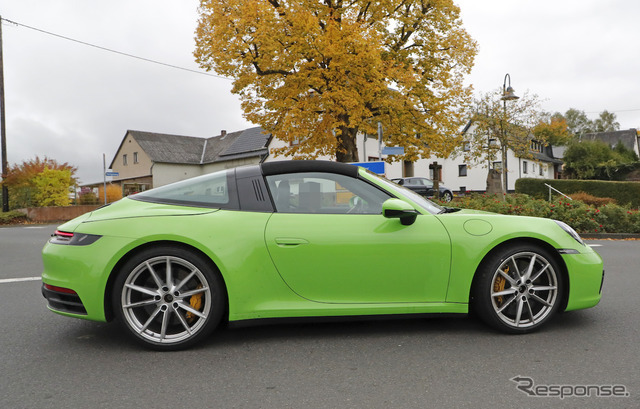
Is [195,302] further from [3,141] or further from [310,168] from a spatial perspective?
[3,141]

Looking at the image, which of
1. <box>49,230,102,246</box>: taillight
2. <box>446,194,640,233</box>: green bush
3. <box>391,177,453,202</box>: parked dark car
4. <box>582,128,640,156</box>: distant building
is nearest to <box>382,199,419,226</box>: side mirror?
<box>49,230,102,246</box>: taillight

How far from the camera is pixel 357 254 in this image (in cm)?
337

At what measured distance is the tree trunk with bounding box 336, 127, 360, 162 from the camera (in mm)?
19297

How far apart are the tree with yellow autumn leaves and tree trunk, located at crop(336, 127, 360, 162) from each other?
0.04 meters

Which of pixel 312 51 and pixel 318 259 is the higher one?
pixel 312 51

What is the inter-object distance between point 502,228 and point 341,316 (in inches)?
51.2

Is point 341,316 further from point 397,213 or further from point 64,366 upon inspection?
point 64,366

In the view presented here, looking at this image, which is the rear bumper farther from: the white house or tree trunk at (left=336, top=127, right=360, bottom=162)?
the white house

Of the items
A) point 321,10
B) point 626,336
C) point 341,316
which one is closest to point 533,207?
point 321,10

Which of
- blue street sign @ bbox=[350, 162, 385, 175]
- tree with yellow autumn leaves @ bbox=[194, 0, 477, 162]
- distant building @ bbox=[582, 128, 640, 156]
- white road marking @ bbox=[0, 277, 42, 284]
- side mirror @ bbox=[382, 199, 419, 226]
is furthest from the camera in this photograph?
distant building @ bbox=[582, 128, 640, 156]

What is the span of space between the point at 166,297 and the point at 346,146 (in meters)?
16.6

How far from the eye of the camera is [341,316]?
340 centimetres

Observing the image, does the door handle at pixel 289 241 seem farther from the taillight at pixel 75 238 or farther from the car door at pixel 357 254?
the taillight at pixel 75 238

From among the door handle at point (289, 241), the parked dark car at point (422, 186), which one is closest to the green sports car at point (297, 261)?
the door handle at point (289, 241)
